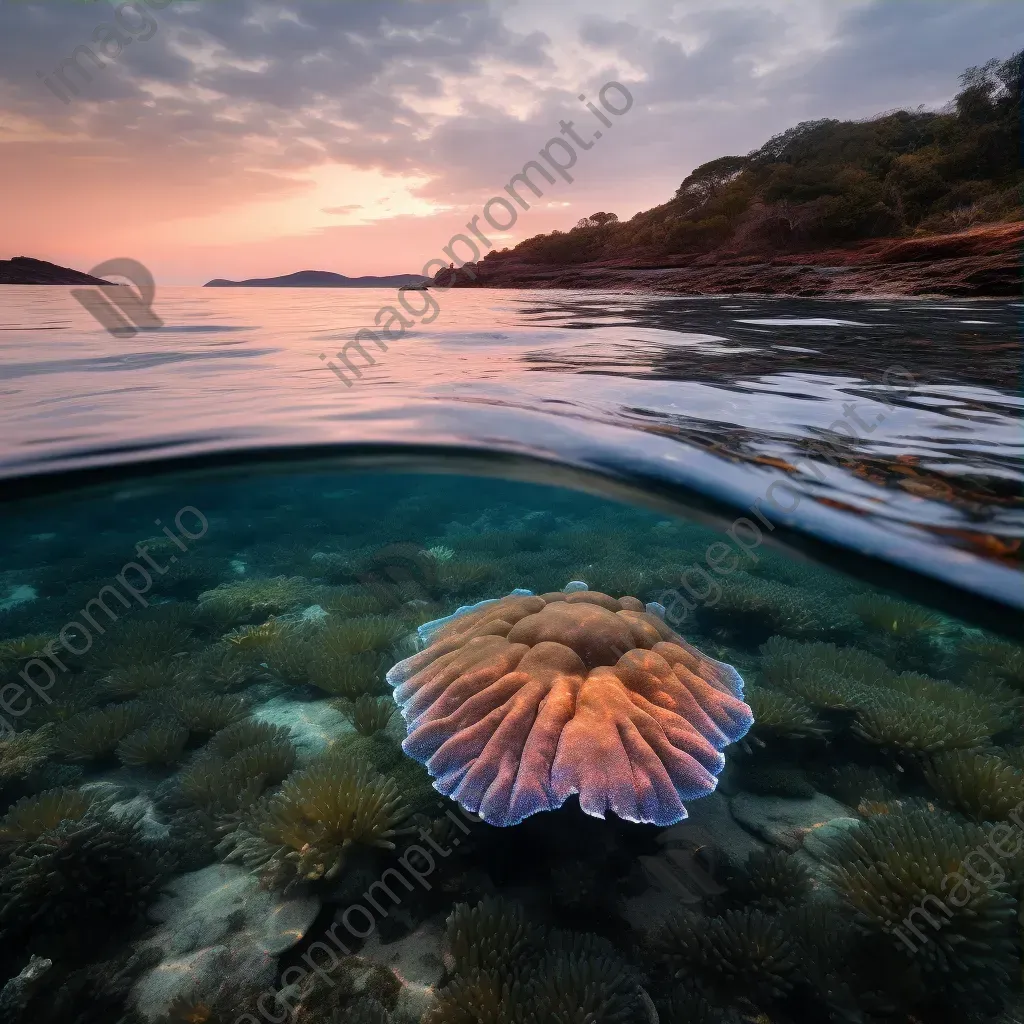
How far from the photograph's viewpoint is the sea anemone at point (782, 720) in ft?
16.2

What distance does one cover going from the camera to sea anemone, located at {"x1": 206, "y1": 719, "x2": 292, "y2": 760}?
499 centimetres

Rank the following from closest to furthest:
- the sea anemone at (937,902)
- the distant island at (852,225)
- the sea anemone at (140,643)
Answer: the sea anemone at (937,902) < the sea anemone at (140,643) < the distant island at (852,225)

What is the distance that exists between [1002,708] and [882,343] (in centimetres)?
460

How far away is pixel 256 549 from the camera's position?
1182 cm

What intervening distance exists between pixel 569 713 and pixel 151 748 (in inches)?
158

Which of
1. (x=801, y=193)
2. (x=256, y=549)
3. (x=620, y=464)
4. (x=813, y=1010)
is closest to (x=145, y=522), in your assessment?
(x=256, y=549)

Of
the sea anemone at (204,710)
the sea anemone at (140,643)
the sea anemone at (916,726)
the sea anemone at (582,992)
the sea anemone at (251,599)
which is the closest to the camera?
the sea anemone at (582,992)

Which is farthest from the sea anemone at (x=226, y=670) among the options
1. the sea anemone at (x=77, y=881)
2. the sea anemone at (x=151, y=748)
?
the sea anemone at (x=77, y=881)

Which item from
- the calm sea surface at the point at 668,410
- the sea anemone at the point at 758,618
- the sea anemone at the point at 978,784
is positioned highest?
the calm sea surface at the point at 668,410

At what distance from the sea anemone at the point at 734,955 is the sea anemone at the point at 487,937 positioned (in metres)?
0.80

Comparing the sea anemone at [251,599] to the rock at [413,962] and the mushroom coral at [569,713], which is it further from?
the rock at [413,962]

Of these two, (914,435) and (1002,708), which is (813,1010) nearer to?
(914,435)

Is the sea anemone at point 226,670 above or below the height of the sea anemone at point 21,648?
below

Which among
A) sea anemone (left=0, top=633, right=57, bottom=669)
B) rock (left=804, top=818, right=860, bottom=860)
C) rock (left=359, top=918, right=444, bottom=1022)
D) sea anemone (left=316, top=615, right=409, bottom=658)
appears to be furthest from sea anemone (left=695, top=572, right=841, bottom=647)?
sea anemone (left=0, top=633, right=57, bottom=669)
